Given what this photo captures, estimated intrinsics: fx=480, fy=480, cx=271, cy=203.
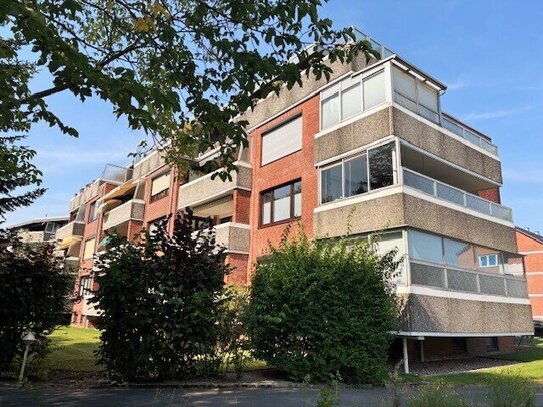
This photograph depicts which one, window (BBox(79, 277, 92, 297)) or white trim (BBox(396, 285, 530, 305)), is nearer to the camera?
window (BBox(79, 277, 92, 297))

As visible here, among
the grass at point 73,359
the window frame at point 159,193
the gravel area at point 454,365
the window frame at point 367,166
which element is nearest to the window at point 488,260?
the gravel area at point 454,365

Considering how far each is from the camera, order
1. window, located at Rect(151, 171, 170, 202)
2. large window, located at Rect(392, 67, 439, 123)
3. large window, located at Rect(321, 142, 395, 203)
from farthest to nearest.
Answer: window, located at Rect(151, 171, 170, 202), large window, located at Rect(392, 67, 439, 123), large window, located at Rect(321, 142, 395, 203)

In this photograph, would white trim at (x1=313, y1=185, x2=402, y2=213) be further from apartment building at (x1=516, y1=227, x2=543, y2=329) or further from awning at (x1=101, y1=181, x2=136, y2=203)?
apartment building at (x1=516, y1=227, x2=543, y2=329)

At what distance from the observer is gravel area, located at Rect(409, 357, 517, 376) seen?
14.5m

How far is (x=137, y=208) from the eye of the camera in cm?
3247

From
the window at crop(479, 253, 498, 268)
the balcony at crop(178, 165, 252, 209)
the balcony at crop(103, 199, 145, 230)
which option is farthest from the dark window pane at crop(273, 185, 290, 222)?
the balcony at crop(103, 199, 145, 230)

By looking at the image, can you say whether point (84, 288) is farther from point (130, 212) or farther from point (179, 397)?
point (130, 212)

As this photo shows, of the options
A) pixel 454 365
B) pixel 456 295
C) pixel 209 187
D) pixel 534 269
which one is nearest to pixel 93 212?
pixel 209 187

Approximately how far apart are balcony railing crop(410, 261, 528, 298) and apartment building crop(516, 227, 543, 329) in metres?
23.7

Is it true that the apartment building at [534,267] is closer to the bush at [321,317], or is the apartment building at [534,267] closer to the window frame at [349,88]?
the window frame at [349,88]

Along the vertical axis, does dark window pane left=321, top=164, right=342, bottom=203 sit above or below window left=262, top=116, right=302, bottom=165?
below

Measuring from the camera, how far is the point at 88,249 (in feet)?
139

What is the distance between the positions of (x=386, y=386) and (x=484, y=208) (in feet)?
31.1

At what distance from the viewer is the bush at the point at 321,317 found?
10.9 m
